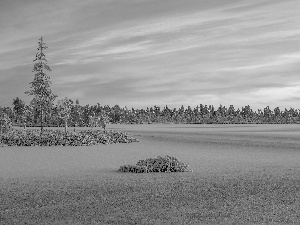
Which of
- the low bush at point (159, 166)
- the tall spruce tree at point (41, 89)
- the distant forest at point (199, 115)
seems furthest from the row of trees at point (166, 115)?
the low bush at point (159, 166)

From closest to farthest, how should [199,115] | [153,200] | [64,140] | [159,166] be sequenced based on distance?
[153,200] < [159,166] < [64,140] < [199,115]

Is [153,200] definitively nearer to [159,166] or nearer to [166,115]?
[159,166]

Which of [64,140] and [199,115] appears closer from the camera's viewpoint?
[64,140]

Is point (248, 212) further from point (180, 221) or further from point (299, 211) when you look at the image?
point (180, 221)

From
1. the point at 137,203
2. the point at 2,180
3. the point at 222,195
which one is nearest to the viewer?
the point at 137,203

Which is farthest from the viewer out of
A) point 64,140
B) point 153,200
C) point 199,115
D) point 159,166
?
point 199,115

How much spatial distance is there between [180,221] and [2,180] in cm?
1113

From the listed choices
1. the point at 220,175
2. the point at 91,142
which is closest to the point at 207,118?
the point at 91,142

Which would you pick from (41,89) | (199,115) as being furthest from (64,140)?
(199,115)

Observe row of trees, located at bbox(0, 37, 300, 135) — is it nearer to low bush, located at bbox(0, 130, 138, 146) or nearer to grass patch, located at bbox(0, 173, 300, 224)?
low bush, located at bbox(0, 130, 138, 146)

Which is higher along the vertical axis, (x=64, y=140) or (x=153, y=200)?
(x=64, y=140)

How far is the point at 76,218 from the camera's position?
504 inches

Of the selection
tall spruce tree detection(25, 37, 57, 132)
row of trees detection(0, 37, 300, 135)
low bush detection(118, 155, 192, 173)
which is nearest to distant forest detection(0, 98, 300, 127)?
row of trees detection(0, 37, 300, 135)

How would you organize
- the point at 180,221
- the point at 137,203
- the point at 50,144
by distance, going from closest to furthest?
the point at 180,221 < the point at 137,203 < the point at 50,144
